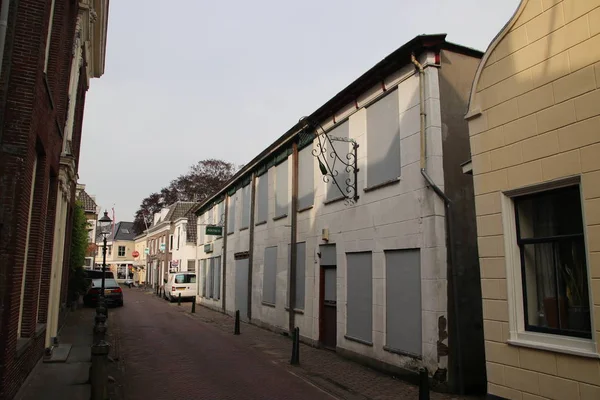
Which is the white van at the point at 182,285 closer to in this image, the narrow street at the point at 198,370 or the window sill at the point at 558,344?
the narrow street at the point at 198,370

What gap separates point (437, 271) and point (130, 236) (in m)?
79.5

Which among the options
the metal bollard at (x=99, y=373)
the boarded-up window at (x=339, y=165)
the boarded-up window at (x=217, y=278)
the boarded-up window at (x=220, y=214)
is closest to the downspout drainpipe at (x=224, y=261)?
the boarded-up window at (x=220, y=214)

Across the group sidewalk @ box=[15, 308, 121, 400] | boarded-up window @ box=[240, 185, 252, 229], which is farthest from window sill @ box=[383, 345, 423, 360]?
boarded-up window @ box=[240, 185, 252, 229]

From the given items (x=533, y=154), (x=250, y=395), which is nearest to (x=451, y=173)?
(x=533, y=154)

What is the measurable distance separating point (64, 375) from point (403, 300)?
6.80 m

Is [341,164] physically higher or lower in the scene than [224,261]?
higher

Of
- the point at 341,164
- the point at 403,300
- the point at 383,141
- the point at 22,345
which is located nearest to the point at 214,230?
the point at 341,164

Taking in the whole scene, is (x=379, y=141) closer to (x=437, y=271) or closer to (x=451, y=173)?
(x=451, y=173)

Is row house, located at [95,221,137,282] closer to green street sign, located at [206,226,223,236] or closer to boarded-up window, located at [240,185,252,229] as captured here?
green street sign, located at [206,226,223,236]

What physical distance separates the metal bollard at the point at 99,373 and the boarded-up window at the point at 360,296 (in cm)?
632

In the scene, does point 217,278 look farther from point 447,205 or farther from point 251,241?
point 447,205

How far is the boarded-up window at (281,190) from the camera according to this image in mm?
17062

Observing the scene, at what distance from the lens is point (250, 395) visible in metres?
8.32

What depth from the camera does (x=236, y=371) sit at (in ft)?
33.8
